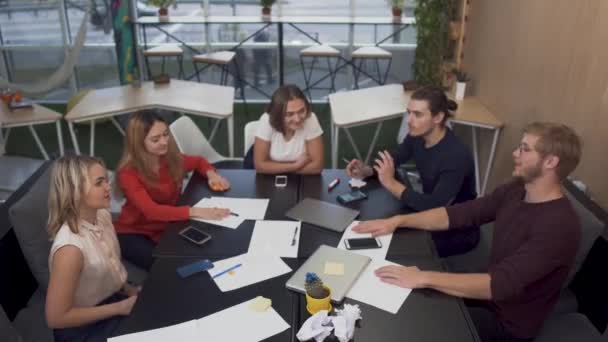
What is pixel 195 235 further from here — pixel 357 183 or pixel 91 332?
pixel 357 183

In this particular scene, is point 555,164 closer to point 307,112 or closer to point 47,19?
point 307,112

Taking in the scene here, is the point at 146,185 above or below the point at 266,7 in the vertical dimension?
below

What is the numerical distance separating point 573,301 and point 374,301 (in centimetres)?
113

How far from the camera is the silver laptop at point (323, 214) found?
2.29 metres

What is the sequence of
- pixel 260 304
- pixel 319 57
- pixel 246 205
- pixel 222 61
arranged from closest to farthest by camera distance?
pixel 260 304 → pixel 246 205 → pixel 222 61 → pixel 319 57

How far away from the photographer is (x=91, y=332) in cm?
194

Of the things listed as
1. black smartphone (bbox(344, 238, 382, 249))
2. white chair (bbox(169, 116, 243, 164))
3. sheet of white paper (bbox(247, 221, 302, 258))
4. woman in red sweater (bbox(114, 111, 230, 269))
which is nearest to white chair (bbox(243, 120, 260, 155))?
white chair (bbox(169, 116, 243, 164))

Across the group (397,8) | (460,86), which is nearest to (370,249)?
(460,86)

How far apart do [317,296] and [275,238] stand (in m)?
0.55

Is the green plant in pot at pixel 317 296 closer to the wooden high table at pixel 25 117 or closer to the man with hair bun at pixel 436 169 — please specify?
the man with hair bun at pixel 436 169

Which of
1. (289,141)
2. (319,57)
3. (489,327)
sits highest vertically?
(319,57)

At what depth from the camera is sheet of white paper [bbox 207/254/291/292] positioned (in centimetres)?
188

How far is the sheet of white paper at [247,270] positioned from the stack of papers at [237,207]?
30 centimetres

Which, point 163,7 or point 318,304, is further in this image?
point 163,7
